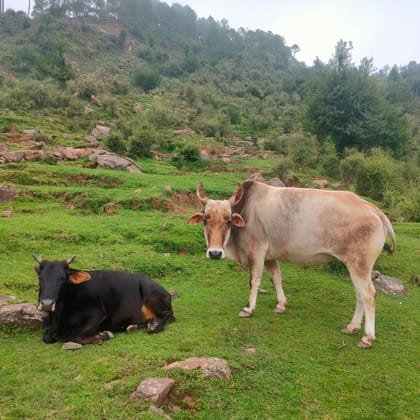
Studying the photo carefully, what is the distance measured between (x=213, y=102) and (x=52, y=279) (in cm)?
4486

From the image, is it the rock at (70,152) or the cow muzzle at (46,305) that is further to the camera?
the rock at (70,152)

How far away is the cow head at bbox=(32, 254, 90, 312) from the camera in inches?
215

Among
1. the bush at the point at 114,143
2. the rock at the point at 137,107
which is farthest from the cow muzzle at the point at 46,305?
the rock at the point at 137,107

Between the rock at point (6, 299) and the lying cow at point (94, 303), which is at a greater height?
the lying cow at point (94, 303)

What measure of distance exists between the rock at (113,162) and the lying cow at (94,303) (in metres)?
13.3

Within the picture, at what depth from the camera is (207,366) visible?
15.6 feet

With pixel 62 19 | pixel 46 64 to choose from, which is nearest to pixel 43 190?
pixel 46 64

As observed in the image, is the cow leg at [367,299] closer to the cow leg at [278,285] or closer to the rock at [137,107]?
the cow leg at [278,285]

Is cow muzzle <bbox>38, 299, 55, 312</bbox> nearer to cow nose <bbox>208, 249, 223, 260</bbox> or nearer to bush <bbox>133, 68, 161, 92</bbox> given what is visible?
cow nose <bbox>208, 249, 223, 260</bbox>

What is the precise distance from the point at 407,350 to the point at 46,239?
8.15 metres

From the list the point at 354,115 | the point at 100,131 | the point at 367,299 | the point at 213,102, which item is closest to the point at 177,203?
the point at 367,299

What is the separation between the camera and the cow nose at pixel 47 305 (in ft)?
17.6

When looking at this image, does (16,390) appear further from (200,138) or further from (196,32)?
(196,32)

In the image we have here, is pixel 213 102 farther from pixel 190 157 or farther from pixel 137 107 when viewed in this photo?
pixel 190 157
